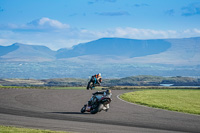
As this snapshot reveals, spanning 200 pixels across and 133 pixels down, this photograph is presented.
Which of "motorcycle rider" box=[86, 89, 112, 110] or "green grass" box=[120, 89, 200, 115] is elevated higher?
"motorcycle rider" box=[86, 89, 112, 110]

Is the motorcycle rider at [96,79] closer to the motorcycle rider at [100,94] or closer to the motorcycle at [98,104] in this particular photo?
the motorcycle at [98,104]

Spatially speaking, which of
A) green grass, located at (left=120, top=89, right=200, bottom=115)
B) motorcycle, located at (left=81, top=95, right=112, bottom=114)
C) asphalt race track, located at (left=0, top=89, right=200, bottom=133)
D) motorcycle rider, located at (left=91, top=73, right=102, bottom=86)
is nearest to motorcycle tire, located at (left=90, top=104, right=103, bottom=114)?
motorcycle, located at (left=81, top=95, right=112, bottom=114)

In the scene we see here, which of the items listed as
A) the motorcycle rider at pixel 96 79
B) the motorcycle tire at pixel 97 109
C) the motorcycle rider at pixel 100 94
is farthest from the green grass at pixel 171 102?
the motorcycle rider at pixel 96 79

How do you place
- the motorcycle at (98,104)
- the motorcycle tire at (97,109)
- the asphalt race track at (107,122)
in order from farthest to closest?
the motorcycle tire at (97,109) < the motorcycle at (98,104) < the asphalt race track at (107,122)

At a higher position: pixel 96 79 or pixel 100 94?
pixel 96 79

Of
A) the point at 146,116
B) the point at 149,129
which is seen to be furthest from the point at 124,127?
the point at 146,116

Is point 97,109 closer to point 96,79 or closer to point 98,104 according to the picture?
point 98,104

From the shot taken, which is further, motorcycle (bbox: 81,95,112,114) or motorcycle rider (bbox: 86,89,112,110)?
motorcycle rider (bbox: 86,89,112,110)

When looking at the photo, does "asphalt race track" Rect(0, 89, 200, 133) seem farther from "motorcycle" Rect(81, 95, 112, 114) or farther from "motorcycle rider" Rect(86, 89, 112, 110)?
"motorcycle rider" Rect(86, 89, 112, 110)

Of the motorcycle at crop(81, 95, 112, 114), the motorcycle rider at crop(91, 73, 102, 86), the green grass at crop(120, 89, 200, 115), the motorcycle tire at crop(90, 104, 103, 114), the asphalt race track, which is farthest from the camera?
the green grass at crop(120, 89, 200, 115)

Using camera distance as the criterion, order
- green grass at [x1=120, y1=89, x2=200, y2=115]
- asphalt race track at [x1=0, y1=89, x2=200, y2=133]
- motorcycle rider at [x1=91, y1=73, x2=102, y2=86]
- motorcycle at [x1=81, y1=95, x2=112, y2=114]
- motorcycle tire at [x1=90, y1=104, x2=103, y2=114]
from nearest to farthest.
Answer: asphalt race track at [x1=0, y1=89, x2=200, y2=133] < motorcycle rider at [x1=91, y1=73, x2=102, y2=86] < motorcycle at [x1=81, y1=95, x2=112, y2=114] < motorcycle tire at [x1=90, y1=104, x2=103, y2=114] < green grass at [x1=120, y1=89, x2=200, y2=115]

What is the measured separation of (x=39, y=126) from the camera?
1936 centimetres

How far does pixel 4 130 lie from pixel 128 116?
9.95 m

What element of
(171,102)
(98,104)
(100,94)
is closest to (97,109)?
(98,104)
